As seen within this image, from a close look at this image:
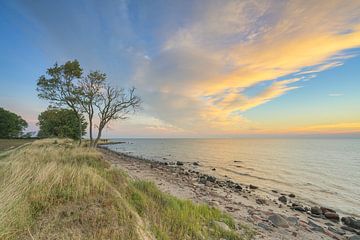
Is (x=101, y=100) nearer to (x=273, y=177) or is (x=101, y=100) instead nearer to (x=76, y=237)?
(x=273, y=177)

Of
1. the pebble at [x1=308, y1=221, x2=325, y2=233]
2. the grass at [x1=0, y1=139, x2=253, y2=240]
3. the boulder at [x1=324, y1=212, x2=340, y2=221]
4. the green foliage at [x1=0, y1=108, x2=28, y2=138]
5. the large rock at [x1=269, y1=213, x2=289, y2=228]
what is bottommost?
the boulder at [x1=324, y1=212, x2=340, y2=221]

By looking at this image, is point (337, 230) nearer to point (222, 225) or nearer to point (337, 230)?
point (337, 230)

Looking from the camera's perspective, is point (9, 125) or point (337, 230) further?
point (9, 125)

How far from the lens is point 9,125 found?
5697cm

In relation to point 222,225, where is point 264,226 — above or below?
below

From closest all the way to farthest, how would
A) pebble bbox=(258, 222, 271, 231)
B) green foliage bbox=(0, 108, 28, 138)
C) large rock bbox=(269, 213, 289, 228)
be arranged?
1. pebble bbox=(258, 222, 271, 231)
2. large rock bbox=(269, 213, 289, 228)
3. green foliage bbox=(0, 108, 28, 138)

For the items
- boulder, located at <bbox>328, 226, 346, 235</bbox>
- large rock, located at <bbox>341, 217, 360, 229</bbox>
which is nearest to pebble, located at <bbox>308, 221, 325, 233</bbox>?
boulder, located at <bbox>328, 226, 346, 235</bbox>

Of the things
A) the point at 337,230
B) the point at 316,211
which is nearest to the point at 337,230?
the point at 337,230

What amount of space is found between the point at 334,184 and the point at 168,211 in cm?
1946

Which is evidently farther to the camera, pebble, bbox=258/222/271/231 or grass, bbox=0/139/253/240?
pebble, bbox=258/222/271/231

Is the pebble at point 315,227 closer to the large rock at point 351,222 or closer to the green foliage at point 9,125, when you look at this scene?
the large rock at point 351,222

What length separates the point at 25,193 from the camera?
4508mm

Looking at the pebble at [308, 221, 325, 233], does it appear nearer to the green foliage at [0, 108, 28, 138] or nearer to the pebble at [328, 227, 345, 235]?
the pebble at [328, 227, 345, 235]

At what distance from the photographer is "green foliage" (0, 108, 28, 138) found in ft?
181
